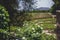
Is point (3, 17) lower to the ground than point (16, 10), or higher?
higher

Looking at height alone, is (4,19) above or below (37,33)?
above

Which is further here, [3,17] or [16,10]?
[16,10]

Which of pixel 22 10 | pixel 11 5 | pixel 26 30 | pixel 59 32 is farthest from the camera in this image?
pixel 22 10

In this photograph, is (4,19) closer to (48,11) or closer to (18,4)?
(18,4)

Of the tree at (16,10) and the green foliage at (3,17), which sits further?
the tree at (16,10)

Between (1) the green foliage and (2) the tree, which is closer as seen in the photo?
(1) the green foliage

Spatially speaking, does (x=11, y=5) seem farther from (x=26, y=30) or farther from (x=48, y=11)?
(x=48, y=11)

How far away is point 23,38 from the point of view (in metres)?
2.35

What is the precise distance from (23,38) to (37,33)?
0.21 metres

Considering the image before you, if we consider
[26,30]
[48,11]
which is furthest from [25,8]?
[48,11]

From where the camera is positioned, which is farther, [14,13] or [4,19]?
[14,13]

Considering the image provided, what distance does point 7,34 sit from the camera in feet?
8.04

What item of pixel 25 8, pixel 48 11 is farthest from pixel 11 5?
pixel 48 11

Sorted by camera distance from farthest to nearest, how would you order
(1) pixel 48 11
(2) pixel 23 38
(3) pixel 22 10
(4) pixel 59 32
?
1. (1) pixel 48 11
2. (3) pixel 22 10
3. (4) pixel 59 32
4. (2) pixel 23 38
